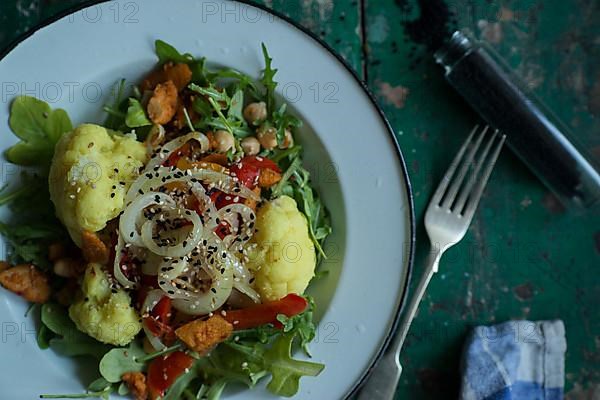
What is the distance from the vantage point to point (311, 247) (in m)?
1.98

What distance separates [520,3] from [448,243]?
0.88 m

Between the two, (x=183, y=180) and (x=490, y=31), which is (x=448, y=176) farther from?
(x=183, y=180)

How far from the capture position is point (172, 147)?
1.96 meters

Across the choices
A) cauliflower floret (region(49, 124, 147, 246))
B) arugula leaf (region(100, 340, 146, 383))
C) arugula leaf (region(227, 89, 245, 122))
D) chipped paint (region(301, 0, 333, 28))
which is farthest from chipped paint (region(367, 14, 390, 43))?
arugula leaf (region(100, 340, 146, 383))

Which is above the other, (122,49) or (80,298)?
(122,49)

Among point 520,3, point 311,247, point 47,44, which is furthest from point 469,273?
point 47,44

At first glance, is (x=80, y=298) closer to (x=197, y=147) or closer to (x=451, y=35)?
(x=197, y=147)

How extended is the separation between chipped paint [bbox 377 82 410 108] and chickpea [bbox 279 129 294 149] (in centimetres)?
44

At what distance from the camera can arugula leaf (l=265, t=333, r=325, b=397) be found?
191cm

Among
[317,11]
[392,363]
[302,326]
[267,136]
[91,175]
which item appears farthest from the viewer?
[317,11]

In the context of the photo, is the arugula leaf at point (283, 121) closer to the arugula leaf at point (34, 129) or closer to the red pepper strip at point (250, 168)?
the red pepper strip at point (250, 168)

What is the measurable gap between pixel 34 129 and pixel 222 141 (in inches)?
20.1

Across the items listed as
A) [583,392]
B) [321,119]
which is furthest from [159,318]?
[583,392]

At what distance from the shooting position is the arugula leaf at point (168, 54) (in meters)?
1.95
